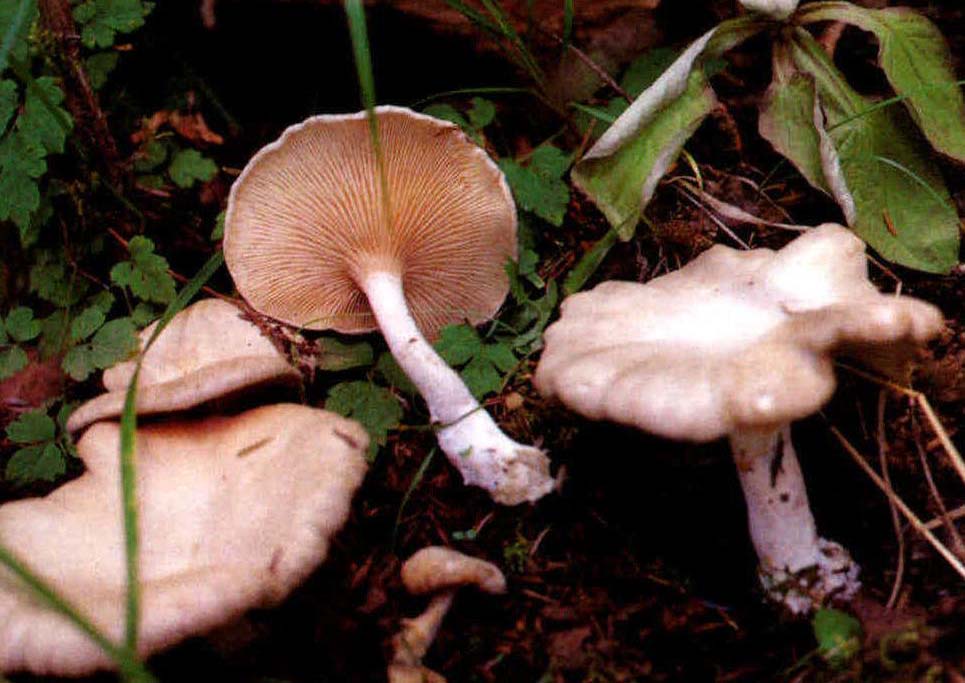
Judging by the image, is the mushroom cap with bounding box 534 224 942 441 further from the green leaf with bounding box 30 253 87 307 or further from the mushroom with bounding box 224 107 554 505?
the green leaf with bounding box 30 253 87 307

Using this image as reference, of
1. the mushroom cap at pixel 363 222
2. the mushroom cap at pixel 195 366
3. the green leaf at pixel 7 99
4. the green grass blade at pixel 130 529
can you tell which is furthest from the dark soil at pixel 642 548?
the green leaf at pixel 7 99

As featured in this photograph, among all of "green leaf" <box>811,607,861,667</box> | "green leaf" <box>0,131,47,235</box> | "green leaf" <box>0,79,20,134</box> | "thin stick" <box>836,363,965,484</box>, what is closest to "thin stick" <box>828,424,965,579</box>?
"thin stick" <box>836,363,965,484</box>

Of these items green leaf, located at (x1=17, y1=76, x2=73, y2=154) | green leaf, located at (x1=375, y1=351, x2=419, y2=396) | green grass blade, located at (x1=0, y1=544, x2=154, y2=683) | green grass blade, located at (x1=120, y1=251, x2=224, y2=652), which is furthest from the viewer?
green leaf, located at (x1=375, y1=351, x2=419, y2=396)

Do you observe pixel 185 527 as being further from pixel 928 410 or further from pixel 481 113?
pixel 928 410

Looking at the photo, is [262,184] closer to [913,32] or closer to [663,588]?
[663,588]

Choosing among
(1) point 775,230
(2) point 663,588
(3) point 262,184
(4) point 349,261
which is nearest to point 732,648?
(2) point 663,588

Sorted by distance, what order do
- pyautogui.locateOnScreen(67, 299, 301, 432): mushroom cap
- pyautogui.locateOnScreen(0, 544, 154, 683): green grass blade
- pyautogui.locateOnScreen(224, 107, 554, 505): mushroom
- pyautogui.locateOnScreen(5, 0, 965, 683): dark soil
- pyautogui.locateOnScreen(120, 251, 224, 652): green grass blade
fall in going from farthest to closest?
pyautogui.locateOnScreen(224, 107, 554, 505): mushroom → pyautogui.locateOnScreen(67, 299, 301, 432): mushroom cap → pyautogui.locateOnScreen(5, 0, 965, 683): dark soil → pyautogui.locateOnScreen(120, 251, 224, 652): green grass blade → pyautogui.locateOnScreen(0, 544, 154, 683): green grass blade

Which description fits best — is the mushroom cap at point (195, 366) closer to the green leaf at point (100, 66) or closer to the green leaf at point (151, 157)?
the green leaf at point (151, 157)
